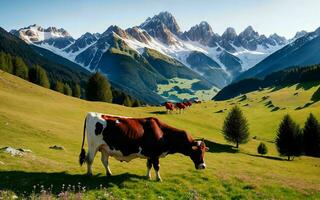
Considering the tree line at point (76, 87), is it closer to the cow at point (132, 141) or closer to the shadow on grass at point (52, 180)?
the cow at point (132, 141)

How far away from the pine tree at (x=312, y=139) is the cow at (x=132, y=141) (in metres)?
76.8

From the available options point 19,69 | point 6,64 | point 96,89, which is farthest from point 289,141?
point 19,69

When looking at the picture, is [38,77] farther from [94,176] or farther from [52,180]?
[52,180]

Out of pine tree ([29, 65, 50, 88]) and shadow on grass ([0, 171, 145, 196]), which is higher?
pine tree ([29, 65, 50, 88])

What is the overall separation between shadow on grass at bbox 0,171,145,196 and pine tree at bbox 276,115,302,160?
63.0 metres

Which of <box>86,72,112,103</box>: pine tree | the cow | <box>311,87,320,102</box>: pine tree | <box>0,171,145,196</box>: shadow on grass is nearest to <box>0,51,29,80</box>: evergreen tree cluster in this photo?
<box>86,72,112,103</box>: pine tree

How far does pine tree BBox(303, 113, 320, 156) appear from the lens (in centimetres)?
9309

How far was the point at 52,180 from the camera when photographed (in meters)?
22.5

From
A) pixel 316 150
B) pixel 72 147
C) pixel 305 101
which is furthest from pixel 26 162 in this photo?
pixel 305 101

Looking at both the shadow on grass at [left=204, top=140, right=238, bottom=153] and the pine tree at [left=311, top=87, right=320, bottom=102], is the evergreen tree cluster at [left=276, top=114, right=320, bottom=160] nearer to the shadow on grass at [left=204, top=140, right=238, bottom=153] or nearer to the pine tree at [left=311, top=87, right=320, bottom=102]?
the shadow on grass at [left=204, top=140, right=238, bottom=153]

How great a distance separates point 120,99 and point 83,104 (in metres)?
92.8

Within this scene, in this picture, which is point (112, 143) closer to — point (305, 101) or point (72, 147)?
point (72, 147)

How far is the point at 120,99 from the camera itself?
586ft

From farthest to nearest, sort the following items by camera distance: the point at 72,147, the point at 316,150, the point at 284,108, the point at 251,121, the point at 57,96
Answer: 1. the point at 284,108
2. the point at 251,121
3. the point at 316,150
4. the point at 57,96
5. the point at 72,147
